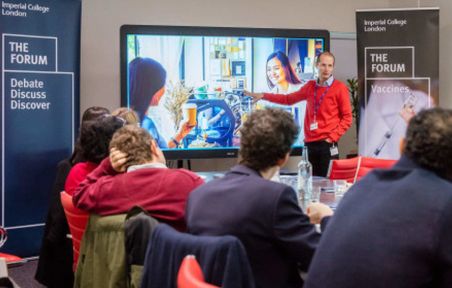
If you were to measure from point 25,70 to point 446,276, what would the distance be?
Answer: 164 inches

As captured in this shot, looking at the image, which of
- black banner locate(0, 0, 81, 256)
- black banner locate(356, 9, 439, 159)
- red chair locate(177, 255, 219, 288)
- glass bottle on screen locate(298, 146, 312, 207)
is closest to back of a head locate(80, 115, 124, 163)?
glass bottle on screen locate(298, 146, 312, 207)

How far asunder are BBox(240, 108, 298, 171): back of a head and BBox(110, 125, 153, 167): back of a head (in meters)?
0.55

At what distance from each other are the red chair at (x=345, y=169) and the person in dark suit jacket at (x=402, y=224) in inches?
102

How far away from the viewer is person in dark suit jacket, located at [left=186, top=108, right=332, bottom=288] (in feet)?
5.87

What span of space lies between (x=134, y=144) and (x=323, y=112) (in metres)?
3.47

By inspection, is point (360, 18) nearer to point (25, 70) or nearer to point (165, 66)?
point (165, 66)

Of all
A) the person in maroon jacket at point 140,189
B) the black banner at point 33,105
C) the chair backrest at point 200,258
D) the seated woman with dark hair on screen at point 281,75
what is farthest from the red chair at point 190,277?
the seated woman with dark hair on screen at point 281,75

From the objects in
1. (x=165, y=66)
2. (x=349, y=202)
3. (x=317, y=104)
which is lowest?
(x=349, y=202)

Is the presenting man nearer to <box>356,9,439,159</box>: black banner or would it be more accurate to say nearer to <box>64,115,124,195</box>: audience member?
<box>356,9,439,159</box>: black banner

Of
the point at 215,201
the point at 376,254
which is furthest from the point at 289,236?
the point at 376,254

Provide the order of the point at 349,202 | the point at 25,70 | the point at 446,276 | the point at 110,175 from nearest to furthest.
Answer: the point at 446,276
the point at 349,202
the point at 110,175
the point at 25,70

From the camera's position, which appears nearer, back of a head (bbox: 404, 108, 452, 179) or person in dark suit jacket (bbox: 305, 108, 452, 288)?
person in dark suit jacket (bbox: 305, 108, 452, 288)

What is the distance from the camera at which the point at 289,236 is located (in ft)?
5.87

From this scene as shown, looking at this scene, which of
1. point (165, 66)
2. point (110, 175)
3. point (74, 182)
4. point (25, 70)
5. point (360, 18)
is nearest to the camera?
point (110, 175)
